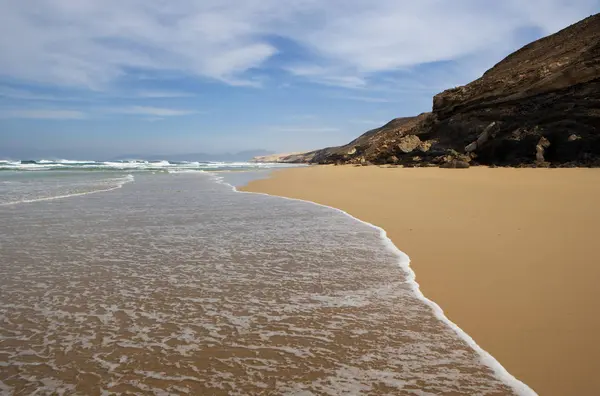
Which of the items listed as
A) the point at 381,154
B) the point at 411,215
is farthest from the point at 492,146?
the point at 411,215

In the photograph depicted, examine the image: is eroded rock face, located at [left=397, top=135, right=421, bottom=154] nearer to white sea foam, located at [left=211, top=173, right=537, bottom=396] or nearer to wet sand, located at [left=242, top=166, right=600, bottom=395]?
wet sand, located at [left=242, top=166, right=600, bottom=395]

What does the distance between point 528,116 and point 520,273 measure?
72.5 feet

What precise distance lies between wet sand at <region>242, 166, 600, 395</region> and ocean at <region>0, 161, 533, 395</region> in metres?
0.22

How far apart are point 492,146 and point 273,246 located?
21891 millimetres

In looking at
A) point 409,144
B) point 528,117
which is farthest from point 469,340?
point 409,144

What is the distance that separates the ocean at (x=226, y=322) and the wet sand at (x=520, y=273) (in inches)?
8.8

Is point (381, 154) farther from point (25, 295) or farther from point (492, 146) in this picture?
point (25, 295)

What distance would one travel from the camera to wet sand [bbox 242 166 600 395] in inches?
93.0

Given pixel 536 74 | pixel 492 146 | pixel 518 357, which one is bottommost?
pixel 518 357

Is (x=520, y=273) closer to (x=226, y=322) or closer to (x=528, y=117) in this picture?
(x=226, y=322)

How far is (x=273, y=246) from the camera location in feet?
17.4

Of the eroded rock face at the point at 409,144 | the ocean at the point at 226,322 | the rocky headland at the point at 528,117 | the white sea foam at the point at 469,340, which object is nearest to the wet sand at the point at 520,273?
the white sea foam at the point at 469,340

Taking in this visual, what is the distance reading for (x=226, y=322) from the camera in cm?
289

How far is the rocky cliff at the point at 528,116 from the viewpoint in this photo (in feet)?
65.6
